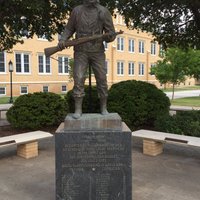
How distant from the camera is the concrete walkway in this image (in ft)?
A: 17.9

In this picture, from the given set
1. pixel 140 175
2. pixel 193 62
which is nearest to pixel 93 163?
pixel 140 175

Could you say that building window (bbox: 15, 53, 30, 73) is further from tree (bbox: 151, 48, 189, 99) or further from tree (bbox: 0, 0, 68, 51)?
tree (bbox: 0, 0, 68, 51)

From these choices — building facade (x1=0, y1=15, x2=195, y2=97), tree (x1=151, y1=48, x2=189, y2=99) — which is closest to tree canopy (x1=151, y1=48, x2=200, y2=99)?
tree (x1=151, y1=48, x2=189, y2=99)

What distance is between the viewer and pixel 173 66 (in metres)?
25.5

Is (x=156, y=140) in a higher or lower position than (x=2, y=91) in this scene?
lower

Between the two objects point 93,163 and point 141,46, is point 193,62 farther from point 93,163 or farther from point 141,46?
point 141,46

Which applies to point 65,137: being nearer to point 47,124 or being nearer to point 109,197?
point 109,197

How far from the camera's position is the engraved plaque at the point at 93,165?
4762 mm

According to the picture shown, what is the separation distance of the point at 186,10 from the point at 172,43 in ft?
5.84

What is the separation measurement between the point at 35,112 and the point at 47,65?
25887 mm

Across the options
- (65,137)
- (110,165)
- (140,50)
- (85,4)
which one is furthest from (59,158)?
(140,50)

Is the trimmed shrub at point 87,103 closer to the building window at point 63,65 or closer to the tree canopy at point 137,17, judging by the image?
the tree canopy at point 137,17

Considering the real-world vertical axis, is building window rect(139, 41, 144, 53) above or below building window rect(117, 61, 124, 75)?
above

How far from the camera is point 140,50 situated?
5103 cm
